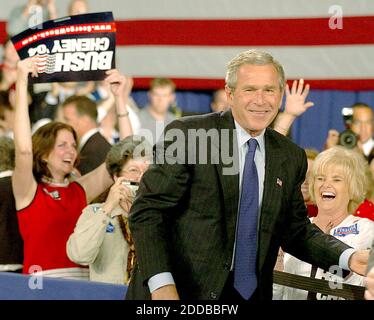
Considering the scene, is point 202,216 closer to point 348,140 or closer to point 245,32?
point 348,140

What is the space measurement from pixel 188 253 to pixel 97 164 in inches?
106

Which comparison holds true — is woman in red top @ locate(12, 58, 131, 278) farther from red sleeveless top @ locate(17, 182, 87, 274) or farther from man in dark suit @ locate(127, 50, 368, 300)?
man in dark suit @ locate(127, 50, 368, 300)

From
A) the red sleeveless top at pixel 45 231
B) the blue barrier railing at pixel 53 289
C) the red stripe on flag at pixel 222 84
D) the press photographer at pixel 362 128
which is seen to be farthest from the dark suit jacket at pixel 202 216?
the red stripe on flag at pixel 222 84

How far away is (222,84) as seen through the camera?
7.05 m

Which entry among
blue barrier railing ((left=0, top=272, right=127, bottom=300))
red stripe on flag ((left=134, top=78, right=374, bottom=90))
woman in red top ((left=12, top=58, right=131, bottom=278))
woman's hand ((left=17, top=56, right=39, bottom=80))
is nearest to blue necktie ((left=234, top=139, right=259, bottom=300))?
blue barrier railing ((left=0, top=272, right=127, bottom=300))

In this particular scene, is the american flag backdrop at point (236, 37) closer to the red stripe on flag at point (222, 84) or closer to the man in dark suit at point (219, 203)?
the red stripe on flag at point (222, 84)

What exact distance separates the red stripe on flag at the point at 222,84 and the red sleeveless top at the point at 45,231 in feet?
8.93

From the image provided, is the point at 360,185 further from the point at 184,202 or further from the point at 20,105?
the point at 20,105

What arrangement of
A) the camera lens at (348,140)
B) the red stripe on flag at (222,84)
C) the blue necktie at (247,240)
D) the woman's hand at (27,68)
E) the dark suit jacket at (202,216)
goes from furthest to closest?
the red stripe on flag at (222,84) → the camera lens at (348,140) → the woman's hand at (27,68) → the blue necktie at (247,240) → the dark suit jacket at (202,216)

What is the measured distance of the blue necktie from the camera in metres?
3.05

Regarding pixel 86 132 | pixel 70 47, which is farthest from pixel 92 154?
pixel 70 47

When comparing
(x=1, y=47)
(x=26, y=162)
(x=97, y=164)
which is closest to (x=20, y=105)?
(x=26, y=162)

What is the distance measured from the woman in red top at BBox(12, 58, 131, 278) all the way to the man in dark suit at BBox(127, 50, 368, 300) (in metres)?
1.36

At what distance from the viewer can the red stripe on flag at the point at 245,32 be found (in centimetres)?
672
